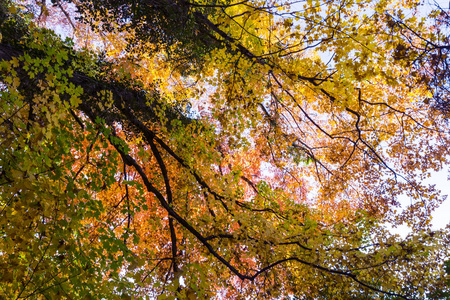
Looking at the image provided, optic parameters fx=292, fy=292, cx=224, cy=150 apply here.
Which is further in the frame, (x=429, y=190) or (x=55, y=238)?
(x=429, y=190)

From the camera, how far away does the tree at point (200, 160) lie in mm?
2631

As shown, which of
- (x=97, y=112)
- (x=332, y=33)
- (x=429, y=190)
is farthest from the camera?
(x=429, y=190)

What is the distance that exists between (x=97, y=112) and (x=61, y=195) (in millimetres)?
3851

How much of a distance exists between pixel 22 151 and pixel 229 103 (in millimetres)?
3486

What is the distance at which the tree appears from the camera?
2631 millimetres

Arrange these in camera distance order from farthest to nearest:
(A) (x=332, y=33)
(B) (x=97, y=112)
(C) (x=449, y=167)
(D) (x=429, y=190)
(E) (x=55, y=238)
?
(C) (x=449, y=167), (D) (x=429, y=190), (B) (x=97, y=112), (A) (x=332, y=33), (E) (x=55, y=238)

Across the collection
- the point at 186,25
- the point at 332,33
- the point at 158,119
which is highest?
the point at 186,25

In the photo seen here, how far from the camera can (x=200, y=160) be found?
621 cm

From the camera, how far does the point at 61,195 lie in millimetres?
2512

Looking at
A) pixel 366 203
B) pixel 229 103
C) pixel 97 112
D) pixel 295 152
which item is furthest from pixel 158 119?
pixel 366 203

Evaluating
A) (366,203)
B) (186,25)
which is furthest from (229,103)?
(366,203)

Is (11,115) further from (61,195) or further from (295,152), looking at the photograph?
(295,152)

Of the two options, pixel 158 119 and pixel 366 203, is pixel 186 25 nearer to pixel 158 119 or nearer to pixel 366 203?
pixel 158 119

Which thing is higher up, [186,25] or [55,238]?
[186,25]
